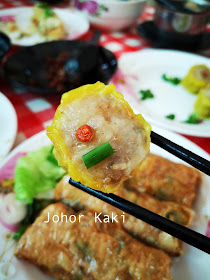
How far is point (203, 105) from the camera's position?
158 cm

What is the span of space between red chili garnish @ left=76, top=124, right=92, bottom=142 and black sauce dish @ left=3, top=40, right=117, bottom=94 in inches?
33.7

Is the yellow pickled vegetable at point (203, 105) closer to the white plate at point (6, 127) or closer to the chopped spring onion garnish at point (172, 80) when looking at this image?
the chopped spring onion garnish at point (172, 80)

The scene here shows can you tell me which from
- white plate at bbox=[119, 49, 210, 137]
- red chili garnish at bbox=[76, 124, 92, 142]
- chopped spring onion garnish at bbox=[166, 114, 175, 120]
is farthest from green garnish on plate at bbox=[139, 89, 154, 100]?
red chili garnish at bbox=[76, 124, 92, 142]

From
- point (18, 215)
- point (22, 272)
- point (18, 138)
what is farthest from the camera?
point (18, 138)

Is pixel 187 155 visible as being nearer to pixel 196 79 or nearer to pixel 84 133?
pixel 84 133

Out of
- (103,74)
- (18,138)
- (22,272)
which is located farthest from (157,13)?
(22,272)

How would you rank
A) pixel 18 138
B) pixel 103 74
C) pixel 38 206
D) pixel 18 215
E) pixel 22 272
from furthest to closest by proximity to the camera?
pixel 103 74, pixel 18 138, pixel 38 206, pixel 18 215, pixel 22 272

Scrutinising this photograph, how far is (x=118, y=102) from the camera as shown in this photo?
70 cm

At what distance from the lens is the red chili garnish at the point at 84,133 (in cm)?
63

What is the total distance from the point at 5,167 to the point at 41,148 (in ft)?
0.58

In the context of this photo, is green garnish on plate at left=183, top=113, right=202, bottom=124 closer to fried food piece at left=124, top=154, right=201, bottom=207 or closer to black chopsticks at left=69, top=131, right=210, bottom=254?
fried food piece at left=124, top=154, right=201, bottom=207

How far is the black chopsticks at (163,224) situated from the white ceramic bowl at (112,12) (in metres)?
2.10

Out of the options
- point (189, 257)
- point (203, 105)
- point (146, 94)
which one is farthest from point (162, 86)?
point (189, 257)

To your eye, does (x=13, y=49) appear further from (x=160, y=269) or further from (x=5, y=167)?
(x=160, y=269)
